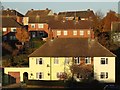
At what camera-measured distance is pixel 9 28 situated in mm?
65062

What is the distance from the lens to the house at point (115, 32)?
50916mm

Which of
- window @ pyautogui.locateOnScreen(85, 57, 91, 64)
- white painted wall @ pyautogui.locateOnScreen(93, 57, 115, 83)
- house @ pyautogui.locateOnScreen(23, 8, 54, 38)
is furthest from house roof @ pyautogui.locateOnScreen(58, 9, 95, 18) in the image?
white painted wall @ pyautogui.locateOnScreen(93, 57, 115, 83)

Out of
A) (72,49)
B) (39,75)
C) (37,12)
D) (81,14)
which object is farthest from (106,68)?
(37,12)

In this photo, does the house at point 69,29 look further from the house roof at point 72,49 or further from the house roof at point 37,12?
the house roof at point 72,49

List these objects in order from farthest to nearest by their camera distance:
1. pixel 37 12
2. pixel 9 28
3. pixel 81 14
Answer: pixel 37 12 < pixel 81 14 < pixel 9 28

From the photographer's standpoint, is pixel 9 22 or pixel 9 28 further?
pixel 9 22

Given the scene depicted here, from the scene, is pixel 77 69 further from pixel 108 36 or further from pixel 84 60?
pixel 108 36

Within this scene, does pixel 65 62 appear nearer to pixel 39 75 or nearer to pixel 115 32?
pixel 39 75

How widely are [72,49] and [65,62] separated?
1.59 metres

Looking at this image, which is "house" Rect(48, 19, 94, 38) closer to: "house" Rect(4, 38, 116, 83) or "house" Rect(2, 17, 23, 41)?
"house" Rect(2, 17, 23, 41)

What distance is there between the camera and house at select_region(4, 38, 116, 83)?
122 ft

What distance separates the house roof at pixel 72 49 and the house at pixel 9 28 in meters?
22.3

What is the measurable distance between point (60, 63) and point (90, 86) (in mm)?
5696

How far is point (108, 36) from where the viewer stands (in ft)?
173
